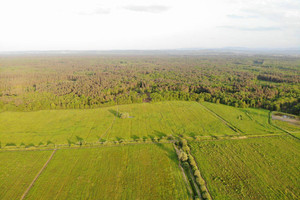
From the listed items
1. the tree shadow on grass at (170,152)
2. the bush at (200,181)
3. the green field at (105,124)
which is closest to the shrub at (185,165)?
the tree shadow on grass at (170,152)

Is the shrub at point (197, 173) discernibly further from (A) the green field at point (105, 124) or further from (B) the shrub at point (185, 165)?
(A) the green field at point (105, 124)

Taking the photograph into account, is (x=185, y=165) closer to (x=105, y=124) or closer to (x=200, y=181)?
(x=200, y=181)

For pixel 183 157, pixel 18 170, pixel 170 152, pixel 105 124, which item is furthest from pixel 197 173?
pixel 18 170

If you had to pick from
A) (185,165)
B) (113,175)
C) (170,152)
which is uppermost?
(170,152)

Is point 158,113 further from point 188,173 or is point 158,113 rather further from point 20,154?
point 20,154

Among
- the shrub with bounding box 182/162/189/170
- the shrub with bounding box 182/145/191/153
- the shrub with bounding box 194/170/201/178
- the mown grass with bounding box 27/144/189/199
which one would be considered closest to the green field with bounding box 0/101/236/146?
the mown grass with bounding box 27/144/189/199

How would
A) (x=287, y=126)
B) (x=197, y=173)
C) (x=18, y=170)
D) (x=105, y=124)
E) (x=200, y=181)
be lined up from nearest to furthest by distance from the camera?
(x=200, y=181)
(x=197, y=173)
(x=18, y=170)
(x=287, y=126)
(x=105, y=124)
